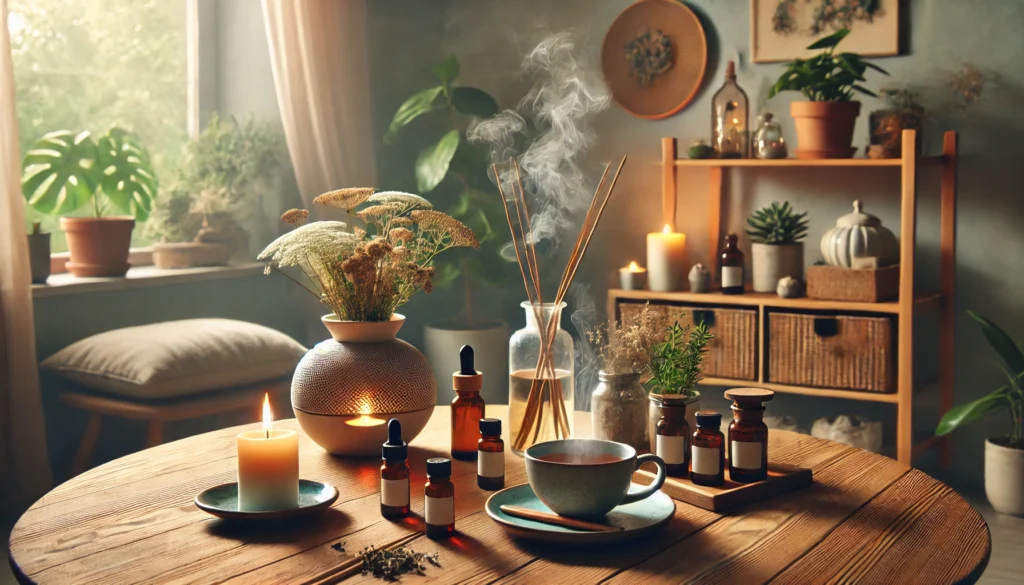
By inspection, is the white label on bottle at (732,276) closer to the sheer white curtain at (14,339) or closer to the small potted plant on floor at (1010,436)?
the small potted plant on floor at (1010,436)

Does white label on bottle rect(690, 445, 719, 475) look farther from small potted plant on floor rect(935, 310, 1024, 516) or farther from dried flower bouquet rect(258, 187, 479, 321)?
small potted plant on floor rect(935, 310, 1024, 516)

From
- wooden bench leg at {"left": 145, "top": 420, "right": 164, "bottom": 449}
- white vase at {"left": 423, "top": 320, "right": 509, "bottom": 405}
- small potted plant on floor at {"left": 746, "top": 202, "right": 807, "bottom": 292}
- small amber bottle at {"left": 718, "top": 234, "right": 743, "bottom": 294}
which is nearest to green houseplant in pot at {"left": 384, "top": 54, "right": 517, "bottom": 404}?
white vase at {"left": 423, "top": 320, "right": 509, "bottom": 405}

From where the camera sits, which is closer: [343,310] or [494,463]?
[494,463]

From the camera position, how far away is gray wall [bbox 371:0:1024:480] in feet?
10.4

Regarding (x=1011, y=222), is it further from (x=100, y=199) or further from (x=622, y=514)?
(x=100, y=199)

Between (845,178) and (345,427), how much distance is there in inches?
95.5

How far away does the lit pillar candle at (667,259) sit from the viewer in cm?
340

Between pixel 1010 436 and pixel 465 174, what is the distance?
2.02 metres

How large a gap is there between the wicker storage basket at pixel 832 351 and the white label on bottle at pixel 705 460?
1868mm

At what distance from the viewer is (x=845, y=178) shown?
344 cm

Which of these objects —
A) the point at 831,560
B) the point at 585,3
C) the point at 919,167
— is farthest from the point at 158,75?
the point at 831,560

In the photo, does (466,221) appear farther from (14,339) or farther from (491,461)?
(491,461)

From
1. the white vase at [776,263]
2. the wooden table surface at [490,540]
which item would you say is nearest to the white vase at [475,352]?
the white vase at [776,263]

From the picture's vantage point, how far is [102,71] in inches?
136
